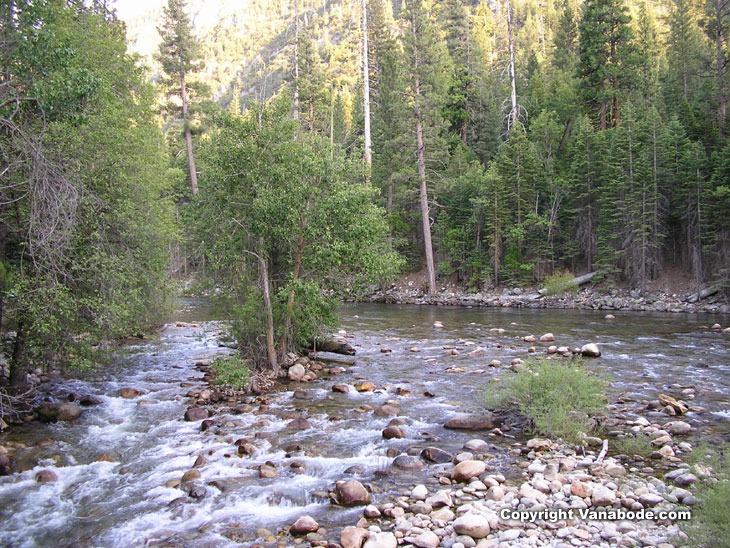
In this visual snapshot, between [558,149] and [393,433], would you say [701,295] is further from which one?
[393,433]

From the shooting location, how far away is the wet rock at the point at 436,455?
6936mm

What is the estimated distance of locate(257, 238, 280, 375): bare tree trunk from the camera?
11.7 metres

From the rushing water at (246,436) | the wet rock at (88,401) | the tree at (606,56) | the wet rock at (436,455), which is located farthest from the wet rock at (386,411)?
the tree at (606,56)

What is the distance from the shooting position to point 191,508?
232 inches

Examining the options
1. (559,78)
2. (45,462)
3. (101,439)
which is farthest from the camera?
(559,78)

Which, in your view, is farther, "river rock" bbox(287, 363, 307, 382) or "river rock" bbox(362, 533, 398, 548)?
"river rock" bbox(287, 363, 307, 382)

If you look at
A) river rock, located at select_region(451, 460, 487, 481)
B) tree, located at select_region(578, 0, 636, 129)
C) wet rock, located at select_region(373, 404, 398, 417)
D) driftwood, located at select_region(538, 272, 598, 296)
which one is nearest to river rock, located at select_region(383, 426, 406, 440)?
wet rock, located at select_region(373, 404, 398, 417)

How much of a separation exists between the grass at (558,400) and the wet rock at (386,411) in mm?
2059

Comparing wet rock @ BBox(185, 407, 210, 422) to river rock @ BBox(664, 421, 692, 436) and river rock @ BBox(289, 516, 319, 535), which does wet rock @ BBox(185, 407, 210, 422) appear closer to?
river rock @ BBox(289, 516, 319, 535)

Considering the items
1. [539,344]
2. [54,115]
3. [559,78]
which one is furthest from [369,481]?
[559,78]

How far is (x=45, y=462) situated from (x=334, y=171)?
8.08m

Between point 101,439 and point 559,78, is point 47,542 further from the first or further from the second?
point 559,78

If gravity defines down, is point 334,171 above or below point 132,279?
above

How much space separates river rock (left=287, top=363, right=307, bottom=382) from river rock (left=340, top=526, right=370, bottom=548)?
22.9 feet
